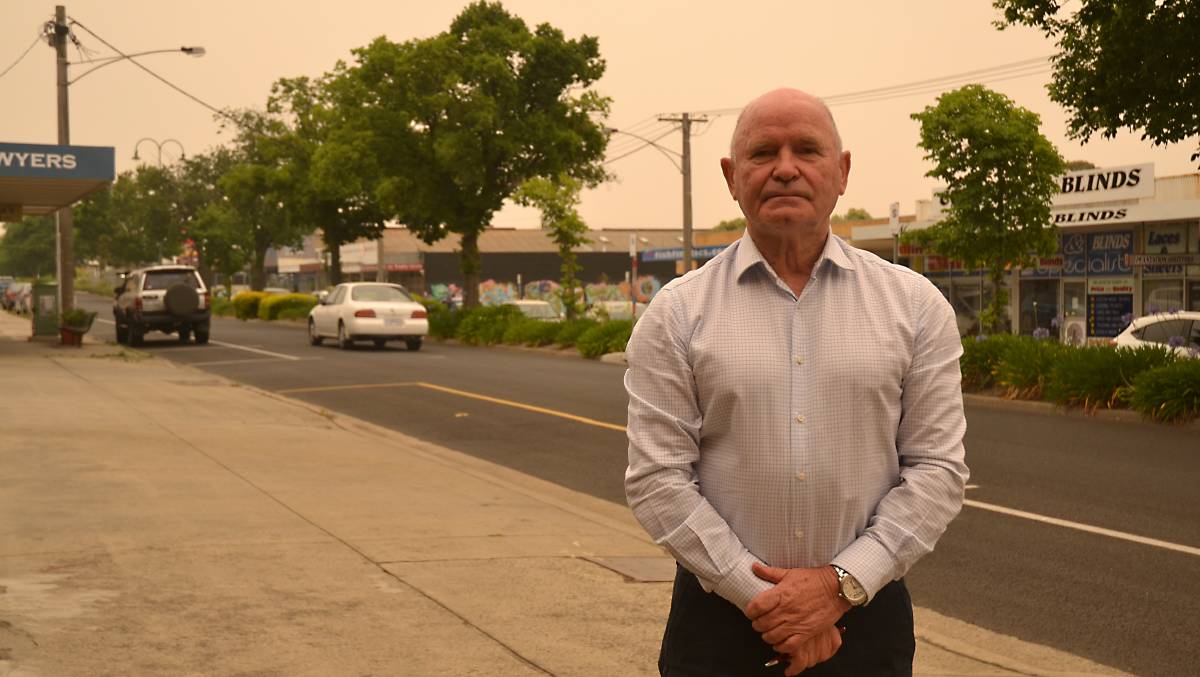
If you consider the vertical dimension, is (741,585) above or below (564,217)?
below

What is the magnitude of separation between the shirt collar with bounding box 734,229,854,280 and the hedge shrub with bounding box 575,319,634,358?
87.0 feet

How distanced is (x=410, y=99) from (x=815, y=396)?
38087mm

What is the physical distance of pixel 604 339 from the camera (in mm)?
30203

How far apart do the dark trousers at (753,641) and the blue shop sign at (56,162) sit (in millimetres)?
24439

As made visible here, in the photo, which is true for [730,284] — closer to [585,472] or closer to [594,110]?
[585,472]

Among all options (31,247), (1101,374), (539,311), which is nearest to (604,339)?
(539,311)

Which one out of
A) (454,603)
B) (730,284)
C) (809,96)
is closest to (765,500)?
(730,284)

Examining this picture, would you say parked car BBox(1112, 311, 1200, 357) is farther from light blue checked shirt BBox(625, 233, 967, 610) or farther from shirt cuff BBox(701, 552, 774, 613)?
shirt cuff BBox(701, 552, 774, 613)

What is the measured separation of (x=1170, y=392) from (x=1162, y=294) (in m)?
17.9

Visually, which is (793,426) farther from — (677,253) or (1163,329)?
(677,253)

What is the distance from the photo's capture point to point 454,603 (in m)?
6.31

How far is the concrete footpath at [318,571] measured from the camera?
5.43 meters

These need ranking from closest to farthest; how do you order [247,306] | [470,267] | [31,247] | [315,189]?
[470,267] → [315,189] → [247,306] → [31,247]

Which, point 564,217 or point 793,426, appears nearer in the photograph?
point 793,426
